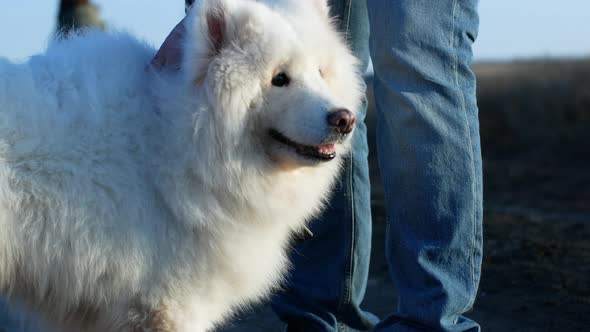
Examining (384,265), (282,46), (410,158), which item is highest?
(282,46)

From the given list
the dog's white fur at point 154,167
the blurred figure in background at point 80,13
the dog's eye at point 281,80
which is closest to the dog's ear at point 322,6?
the dog's white fur at point 154,167

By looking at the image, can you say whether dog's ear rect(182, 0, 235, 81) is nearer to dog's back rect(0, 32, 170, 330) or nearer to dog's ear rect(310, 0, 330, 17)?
dog's back rect(0, 32, 170, 330)

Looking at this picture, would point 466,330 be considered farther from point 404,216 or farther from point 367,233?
point 367,233

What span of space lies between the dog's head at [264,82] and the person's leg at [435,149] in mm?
292

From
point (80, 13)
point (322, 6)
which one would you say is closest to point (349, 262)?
point (322, 6)

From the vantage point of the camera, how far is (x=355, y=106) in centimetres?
368

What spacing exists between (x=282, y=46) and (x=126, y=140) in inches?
28.6

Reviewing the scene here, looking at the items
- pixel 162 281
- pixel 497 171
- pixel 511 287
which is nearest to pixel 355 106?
pixel 162 281

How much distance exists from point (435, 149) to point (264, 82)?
0.75m

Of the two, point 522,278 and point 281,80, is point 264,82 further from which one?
point 522,278

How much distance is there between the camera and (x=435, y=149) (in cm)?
321

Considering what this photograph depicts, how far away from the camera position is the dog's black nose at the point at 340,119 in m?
3.07

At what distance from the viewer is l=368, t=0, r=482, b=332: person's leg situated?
125 inches

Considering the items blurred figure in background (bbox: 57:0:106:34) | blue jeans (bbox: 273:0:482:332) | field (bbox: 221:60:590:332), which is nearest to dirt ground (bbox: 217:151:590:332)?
field (bbox: 221:60:590:332)
